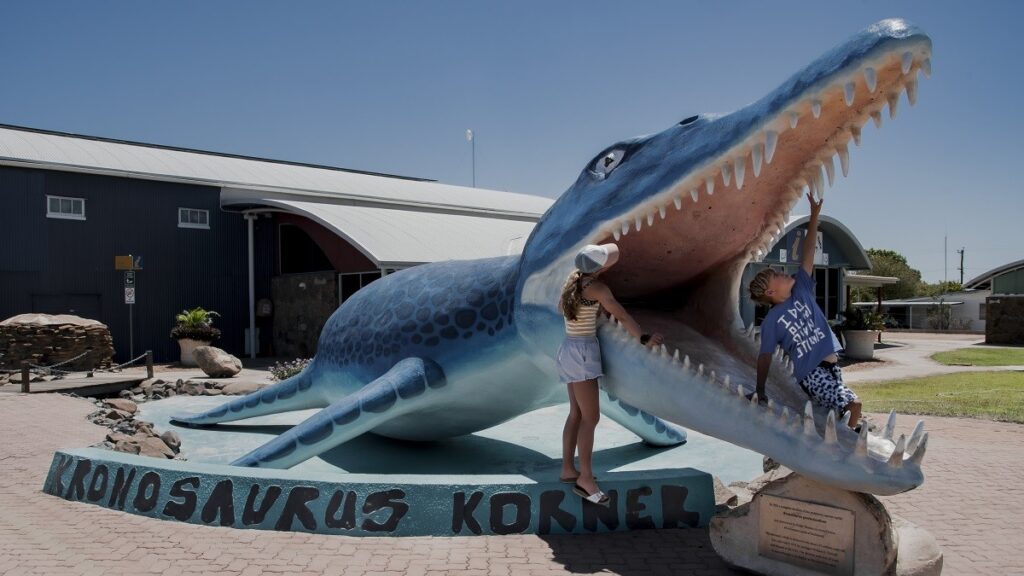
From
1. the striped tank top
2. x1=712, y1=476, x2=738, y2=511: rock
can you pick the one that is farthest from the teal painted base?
the striped tank top

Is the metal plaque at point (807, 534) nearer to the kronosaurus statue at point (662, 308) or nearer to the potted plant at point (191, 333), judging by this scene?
the kronosaurus statue at point (662, 308)

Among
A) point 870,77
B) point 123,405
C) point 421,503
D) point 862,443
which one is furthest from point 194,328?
point 870,77

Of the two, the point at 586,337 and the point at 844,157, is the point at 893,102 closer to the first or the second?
the point at 844,157

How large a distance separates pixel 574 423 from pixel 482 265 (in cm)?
205

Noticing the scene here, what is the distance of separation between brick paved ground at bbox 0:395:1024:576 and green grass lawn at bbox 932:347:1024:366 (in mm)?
16553

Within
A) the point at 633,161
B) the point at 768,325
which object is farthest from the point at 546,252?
the point at 768,325

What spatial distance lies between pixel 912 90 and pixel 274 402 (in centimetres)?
679

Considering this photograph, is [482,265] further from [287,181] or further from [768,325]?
[287,181]

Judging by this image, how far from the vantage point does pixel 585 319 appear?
4.42 m

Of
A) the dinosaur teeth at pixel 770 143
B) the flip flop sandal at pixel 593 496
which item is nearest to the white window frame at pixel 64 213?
the flip flop sandal at pixel 593 496

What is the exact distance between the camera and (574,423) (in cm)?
477

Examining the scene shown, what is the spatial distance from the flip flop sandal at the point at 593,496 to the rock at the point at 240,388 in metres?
9.28

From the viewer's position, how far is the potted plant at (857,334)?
21922 mm

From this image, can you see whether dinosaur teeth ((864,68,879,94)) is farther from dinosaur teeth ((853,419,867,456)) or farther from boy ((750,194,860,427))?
dinosaur teeth ((853,419,867,456))
